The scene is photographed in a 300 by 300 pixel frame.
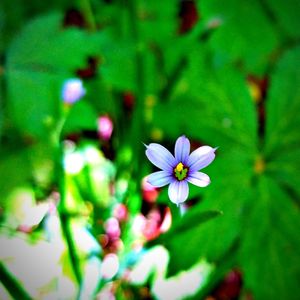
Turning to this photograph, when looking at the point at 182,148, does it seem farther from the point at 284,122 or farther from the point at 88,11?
the point at 88,11

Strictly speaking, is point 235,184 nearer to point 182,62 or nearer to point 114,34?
point 182,62

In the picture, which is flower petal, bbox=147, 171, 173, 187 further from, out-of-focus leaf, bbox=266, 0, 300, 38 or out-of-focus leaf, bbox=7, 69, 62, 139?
out-of-focus leaf, bbox=266, 0, 300, 38

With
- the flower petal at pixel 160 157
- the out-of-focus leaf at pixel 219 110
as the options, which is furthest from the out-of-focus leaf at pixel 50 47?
the flower petal at pixel 160 157

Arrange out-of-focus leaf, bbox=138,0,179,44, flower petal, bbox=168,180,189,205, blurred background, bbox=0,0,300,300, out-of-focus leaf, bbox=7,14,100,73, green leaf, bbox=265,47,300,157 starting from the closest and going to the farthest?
flower petal, bbox=168,180,189,205
blurred background, bbox=0,0,300,300
green leaf, bbox=265,47,300,157
out-of-focus leaf, bbox=7,14,100,73
out-of-focus leaf, bbox=138,0,179,44

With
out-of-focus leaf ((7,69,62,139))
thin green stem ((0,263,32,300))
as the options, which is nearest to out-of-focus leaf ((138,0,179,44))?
out-of-focus leaf ((7,69,62,139))

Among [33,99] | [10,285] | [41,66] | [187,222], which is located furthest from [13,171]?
[187,222]

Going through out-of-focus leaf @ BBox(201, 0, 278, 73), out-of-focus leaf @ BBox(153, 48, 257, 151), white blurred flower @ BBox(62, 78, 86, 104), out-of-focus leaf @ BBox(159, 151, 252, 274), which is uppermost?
out-of-focus leaf @ BBox(201, 0, 278, 73)
